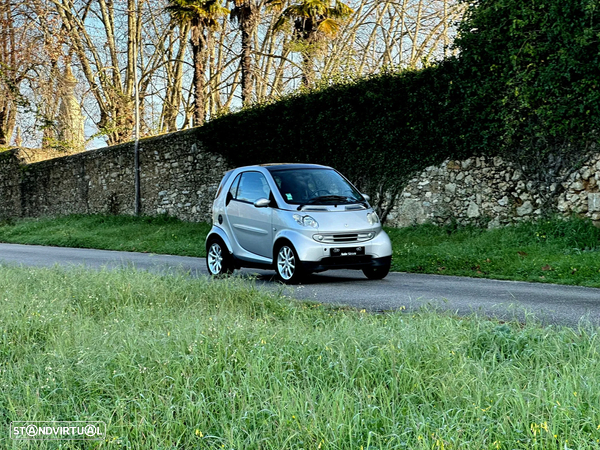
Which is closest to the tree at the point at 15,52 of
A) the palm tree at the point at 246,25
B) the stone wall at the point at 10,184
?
the stone wall at the point at 10,184

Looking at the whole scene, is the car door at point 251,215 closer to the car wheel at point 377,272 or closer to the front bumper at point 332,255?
the front bumper at point 332,255

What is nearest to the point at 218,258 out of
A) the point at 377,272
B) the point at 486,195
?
the point at 377,272

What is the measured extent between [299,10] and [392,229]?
Answer: 13.3 m

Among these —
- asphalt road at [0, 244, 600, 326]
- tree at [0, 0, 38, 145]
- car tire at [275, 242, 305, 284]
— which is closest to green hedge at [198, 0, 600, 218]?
asphalt road at [0, 244, 600, 326]

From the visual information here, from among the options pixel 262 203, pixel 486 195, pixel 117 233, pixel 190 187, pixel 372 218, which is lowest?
pixel 117 233

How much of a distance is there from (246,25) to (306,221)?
19.7m

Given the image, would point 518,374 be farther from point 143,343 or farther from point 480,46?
point 480,46

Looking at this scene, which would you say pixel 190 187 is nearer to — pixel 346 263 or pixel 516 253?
pixel 516 253

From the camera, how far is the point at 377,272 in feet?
39.4

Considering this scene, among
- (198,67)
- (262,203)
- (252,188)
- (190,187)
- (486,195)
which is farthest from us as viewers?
(198,67)

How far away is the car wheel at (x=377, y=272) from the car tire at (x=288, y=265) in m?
1.26

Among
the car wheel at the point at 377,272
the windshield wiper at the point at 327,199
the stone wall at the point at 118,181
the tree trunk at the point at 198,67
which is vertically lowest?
the car wheel at the point at 377,272

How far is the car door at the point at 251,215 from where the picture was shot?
11.9 m

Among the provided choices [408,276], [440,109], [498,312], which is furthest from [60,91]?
[498,312]
